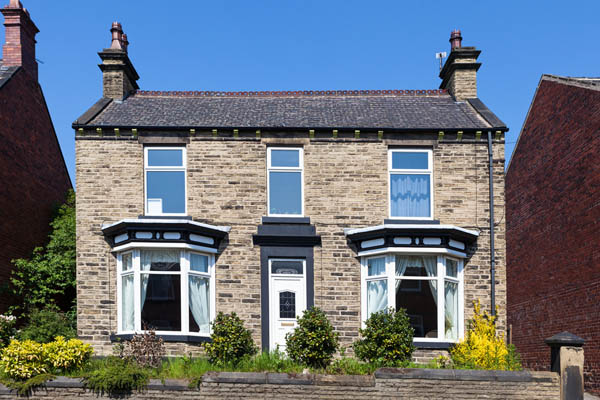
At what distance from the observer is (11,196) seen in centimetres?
1833

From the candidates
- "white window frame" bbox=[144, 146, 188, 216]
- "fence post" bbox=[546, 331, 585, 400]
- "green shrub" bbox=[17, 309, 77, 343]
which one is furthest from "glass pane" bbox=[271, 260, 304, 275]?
"fence post" bbox=[546, 331, 585, 400]

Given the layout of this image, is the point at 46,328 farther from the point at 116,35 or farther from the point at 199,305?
the point at 116,35

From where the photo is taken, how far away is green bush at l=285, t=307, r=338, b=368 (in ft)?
44.9

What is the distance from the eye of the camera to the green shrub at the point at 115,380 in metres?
12.4

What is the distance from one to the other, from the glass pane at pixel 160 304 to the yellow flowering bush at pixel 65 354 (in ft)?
6.87

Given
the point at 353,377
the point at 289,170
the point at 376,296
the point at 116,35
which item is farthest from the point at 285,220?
the point at 116,35

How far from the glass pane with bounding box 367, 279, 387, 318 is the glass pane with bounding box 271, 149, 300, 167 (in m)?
3.75

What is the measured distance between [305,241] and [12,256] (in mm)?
9342

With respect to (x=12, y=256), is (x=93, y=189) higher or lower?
higher

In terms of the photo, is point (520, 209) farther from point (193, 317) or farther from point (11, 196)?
point (11, 196)

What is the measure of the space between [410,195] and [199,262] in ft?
19.0

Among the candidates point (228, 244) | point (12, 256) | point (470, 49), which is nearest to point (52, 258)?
point (12, 256)

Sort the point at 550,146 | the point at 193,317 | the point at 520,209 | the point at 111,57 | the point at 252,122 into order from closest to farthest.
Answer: the point at 193,317 → the point at 252,122 → the point at 111,57 → the point at 550,146 → the point at 520,209

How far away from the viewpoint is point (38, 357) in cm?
1269
